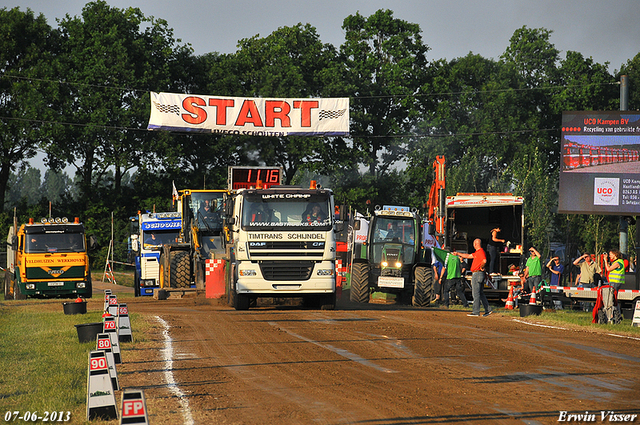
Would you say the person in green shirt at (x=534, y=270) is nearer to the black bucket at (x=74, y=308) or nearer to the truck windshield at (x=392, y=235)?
the truck windshield at (x=392, y=235)

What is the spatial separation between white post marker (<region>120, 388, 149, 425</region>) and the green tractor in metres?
17.7

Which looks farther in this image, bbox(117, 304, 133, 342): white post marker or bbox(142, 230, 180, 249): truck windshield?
bbox(142, 230, 180, 249): truck windshield

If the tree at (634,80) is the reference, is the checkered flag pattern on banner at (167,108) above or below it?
below

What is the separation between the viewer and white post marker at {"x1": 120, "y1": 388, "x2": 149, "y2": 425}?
18.8ft

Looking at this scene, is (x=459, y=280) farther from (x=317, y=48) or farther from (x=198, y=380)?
(x=317, y=48)

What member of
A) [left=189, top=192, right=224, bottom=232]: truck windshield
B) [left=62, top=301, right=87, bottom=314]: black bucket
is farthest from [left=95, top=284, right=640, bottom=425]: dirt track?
[left=189, top=192, right=224, bottom=232]: truck windshield

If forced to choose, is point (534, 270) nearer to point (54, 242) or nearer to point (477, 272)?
point (477, 272)

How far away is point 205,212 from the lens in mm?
25609

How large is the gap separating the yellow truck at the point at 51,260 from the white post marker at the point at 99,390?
74.2 ft

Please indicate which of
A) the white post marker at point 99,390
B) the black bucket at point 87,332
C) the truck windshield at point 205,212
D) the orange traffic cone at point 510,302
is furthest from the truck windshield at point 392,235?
the white post marker at point 99,390

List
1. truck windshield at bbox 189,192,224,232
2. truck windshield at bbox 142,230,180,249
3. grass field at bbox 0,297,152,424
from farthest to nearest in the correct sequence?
truck windshield at bbox 142,230,180,249
truck windshield at bbox 189,192,224,232
grass field at bbox 0,297,152,424

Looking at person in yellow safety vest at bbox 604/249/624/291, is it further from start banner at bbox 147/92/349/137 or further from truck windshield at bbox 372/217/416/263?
start banner at bbox 147/92/349/137

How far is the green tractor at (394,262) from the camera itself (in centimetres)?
2338

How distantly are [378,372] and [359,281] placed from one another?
1325 cm
